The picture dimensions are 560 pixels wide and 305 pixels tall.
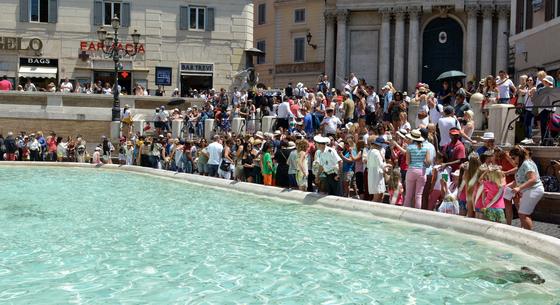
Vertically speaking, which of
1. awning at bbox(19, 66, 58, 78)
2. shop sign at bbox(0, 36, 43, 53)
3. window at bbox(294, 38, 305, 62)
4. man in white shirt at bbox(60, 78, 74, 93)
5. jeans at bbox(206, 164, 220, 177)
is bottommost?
jeans at bbox(206, 164, 220, 177)

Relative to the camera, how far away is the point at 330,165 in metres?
16.8

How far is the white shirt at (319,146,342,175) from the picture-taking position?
16766 millimetres

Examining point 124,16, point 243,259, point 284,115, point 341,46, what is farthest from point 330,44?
Result: point 243,259

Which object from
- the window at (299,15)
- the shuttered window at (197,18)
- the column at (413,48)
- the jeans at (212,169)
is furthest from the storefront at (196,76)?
the jeans at (212,169)

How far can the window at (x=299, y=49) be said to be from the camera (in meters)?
55.2

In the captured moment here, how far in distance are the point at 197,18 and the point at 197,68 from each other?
9.85ft

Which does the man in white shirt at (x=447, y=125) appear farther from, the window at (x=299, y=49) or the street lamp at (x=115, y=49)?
the window at (x=299, y=49)

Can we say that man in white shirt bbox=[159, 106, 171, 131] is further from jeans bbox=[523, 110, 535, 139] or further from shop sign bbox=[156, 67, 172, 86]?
jeans bbox=[523, 110, 535, 139]

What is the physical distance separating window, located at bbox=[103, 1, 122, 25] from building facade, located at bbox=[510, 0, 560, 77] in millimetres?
21927

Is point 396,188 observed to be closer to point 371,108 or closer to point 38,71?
point 371,108

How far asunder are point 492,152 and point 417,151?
2060 mm

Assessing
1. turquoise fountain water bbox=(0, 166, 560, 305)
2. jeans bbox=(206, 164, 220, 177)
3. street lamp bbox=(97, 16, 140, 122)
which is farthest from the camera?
street lamp bbox=(97, 16, 140, 122)

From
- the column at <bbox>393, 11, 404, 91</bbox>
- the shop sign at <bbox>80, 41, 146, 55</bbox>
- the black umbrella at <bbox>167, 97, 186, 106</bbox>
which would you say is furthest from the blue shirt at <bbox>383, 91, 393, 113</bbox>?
the column at <bbox>393, 11, 404, 91</bbox>

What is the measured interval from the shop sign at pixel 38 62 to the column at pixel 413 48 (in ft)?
69.3
